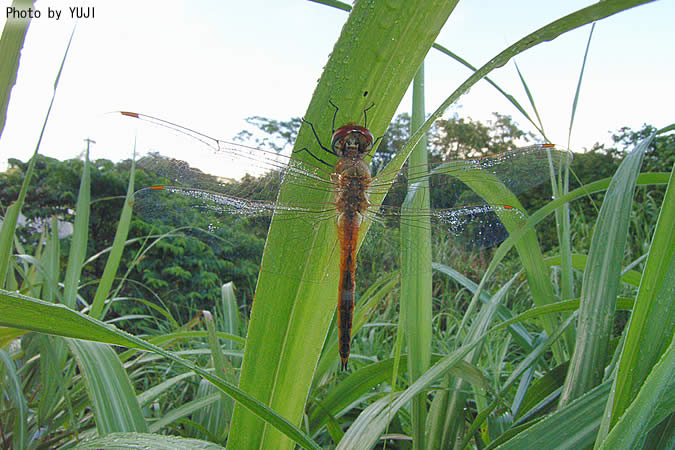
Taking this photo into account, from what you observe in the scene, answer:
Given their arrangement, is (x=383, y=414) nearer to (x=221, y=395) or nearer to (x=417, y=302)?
(x=417, y=302)

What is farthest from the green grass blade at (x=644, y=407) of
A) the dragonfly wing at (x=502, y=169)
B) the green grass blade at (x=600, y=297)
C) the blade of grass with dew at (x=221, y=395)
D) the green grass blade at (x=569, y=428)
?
the blade of grass with dew at (x=221, y=395)

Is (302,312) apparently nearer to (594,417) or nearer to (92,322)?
(92,322)

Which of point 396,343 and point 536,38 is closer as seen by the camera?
point 536,38

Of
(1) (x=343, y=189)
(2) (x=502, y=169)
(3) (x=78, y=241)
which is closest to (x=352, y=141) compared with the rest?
(1) (x=343, y=189)

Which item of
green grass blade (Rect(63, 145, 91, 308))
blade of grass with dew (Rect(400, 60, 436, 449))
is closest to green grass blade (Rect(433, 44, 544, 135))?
blade of grass with dew (Rect(400, 60, 436, 449))

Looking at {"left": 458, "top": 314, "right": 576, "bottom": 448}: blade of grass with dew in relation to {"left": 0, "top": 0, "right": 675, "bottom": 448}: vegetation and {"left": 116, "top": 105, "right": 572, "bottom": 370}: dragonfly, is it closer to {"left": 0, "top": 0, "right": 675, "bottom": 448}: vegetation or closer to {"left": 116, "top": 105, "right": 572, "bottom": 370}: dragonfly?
{"left": 0, "top": 0, "right": 675, "bottom": 448}: vegetation

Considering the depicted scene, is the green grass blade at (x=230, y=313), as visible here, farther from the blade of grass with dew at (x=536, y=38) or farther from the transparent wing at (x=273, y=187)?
the blade of grass with dew at (x=536, y=38)

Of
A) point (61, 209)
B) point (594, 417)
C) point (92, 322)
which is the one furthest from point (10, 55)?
point (61, 209)

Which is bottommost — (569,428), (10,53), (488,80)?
(569,428)
